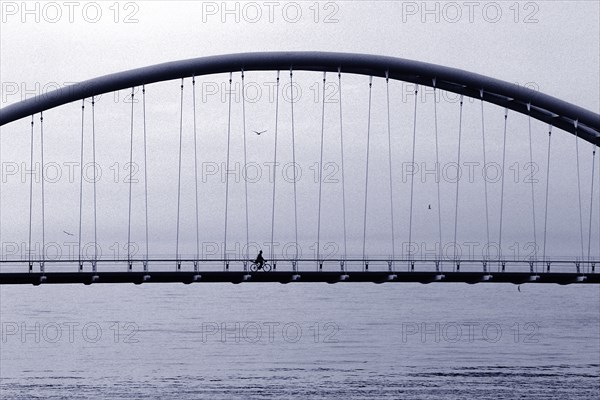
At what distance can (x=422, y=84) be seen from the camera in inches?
1670

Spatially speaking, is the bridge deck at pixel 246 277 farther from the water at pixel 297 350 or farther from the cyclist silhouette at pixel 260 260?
the water at pixel 297 350

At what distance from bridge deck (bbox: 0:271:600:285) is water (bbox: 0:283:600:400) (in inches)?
343

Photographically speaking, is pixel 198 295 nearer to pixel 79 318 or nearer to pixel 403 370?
pixel 79 318

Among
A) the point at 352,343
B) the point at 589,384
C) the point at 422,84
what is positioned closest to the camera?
the point at 422,84

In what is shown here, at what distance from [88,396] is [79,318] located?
61.7 metres

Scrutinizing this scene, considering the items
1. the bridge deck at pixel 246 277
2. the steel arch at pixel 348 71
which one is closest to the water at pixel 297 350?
the bridge deck at pixel 246 277

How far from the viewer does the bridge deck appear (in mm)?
38062

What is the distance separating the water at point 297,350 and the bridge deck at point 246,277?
8719 mm

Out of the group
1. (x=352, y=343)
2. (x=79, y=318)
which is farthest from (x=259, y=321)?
(x=352, y=343)

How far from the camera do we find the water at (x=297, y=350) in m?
51.7

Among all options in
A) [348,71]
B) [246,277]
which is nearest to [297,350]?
[348,71]

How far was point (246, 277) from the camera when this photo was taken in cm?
3919

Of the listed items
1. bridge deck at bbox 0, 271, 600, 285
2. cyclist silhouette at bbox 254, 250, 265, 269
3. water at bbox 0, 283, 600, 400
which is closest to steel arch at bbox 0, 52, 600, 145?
bridge deck at bbox 0, 271, 600, 285

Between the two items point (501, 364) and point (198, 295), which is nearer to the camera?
point (501, 364)
